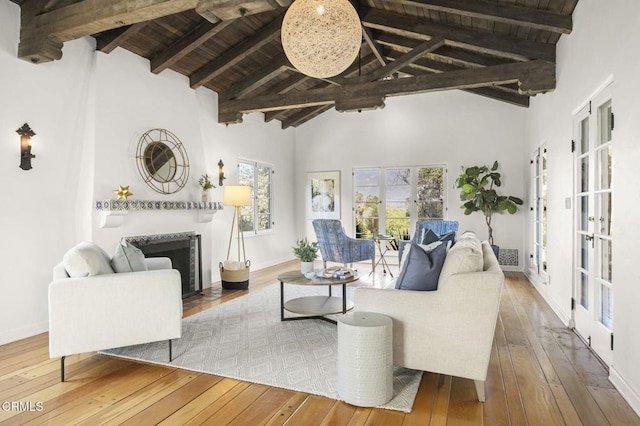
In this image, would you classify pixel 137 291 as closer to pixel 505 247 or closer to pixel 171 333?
pixel 171 333

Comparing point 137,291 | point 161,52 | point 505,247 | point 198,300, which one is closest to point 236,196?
point 198,300

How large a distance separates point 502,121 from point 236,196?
5040mm

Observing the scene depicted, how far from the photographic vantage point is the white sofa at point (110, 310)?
2600mm

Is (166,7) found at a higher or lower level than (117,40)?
lower

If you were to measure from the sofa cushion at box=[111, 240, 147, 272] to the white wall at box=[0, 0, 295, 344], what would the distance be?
122cm

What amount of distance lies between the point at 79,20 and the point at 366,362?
3558 millimetres

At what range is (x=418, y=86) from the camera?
5.20m

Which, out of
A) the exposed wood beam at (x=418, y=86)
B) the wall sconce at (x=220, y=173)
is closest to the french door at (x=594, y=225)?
the exposed wood beam at (x=418, y=86)


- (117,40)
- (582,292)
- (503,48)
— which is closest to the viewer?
(582,292)

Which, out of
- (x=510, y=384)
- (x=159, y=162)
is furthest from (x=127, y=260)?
(x=510, y=384)

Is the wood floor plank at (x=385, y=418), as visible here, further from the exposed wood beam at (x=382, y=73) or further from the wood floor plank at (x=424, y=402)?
the exposed wood beam at (x=382, y=73)

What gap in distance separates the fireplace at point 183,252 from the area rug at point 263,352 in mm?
977

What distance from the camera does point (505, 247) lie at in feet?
23.2

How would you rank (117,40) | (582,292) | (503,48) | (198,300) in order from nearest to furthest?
1. (582,292)
2. (117,40)
3. (503,48)
4. (198,300)
